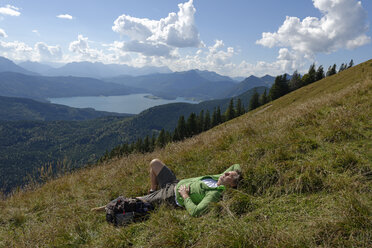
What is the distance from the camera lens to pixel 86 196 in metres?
5.23

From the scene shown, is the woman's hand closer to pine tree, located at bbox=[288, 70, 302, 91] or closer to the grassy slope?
the grassy slope

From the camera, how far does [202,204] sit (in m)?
3.32

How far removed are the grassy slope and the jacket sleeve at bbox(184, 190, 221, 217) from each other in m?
0.16

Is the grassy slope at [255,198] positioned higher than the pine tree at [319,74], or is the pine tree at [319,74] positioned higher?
the pine tree at [319,74]

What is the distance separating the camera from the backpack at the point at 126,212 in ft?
11.6

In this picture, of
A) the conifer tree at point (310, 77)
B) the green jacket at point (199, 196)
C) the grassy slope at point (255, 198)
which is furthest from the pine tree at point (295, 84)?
the green jacket at point (199, 196)

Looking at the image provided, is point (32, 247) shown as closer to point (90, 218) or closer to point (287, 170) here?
point (90, 218)

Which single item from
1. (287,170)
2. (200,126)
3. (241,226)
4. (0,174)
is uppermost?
(287,170)

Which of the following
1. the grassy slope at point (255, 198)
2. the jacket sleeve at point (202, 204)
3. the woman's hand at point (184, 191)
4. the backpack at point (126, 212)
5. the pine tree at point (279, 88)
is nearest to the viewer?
the grassy slope at point (255, 198)

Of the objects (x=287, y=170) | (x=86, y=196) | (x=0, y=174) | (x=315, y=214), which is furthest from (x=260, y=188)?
(x=0, y=174)

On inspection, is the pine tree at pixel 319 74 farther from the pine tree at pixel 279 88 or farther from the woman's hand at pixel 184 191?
the woman's hand at pixel 184 191

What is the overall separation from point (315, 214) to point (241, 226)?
1073 mm

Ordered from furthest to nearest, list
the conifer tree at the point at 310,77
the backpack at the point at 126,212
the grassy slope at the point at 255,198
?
the conifer tree at the point at 310,77, the backpack at the point at 126,212, the grassy slope at the point at 255,198

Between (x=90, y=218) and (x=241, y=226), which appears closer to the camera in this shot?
(x=241, y=226)
